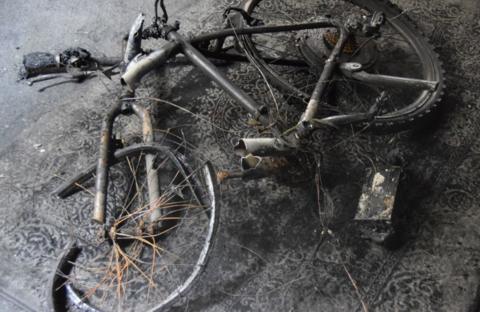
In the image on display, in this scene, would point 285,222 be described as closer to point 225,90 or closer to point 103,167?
point 225,90

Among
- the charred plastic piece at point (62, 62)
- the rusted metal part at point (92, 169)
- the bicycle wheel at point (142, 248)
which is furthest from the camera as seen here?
the charred plastic piece at point (62, 62)

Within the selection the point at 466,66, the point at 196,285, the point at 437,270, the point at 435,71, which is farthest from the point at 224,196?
the point at 466,66

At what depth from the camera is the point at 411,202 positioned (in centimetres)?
202

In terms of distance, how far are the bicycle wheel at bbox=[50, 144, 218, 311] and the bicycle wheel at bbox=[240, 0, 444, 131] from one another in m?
0.58

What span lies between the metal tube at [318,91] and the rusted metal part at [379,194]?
40 centimetres

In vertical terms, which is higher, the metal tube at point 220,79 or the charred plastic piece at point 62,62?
the metal tube at point 220,79

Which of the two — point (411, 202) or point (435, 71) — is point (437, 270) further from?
point (435, 71)

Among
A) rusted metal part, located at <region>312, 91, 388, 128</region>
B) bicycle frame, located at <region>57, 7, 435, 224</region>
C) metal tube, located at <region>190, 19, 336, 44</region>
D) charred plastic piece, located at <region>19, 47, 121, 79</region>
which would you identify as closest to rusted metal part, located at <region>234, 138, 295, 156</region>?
bicycle frame, located at <region>57, 7, 435, 224</region>

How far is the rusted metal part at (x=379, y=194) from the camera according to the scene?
1.87 meters

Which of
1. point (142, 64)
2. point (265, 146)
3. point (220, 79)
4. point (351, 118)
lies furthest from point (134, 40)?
point (351, 118)

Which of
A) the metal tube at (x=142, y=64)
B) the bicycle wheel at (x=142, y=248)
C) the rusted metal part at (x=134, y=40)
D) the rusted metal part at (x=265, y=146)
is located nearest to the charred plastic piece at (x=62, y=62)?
the rusted metal part at (x=134, y=40)

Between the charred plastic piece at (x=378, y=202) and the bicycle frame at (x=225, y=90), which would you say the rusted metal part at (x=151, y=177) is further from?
the charred plastic piece at (x=378, y=202)

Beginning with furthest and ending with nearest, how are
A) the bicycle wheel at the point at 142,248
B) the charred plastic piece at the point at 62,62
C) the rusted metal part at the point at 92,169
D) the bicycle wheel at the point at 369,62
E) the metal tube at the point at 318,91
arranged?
the charred plastic piece at the point at 62,62 → the bicycle wheel at the point at 369,62 → the rusted metal part at the point at 92,169 → the bicycle wheel at the point at 142,248 → the metal tube at the point at 318,91

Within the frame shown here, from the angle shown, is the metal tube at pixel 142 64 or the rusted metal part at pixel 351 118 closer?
the rusted metal part at pixel 351 118
